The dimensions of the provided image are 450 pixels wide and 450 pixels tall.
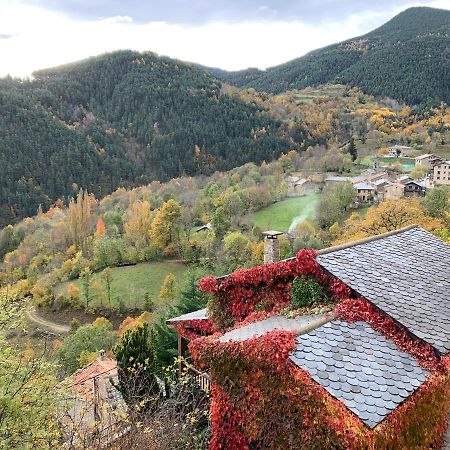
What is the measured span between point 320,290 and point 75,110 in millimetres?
162255

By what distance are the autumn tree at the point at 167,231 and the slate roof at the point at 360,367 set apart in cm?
4833

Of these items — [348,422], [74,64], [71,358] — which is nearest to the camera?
[348,422]

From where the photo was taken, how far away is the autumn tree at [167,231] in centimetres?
5594

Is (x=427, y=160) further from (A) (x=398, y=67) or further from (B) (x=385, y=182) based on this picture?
(A) (x=398, y=67)

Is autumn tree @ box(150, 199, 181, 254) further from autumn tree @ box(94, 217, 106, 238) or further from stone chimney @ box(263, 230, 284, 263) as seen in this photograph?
stone chimney @ box(263, 230, 284, 263)

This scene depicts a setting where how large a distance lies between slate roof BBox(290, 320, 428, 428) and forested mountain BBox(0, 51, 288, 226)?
11242 centimetres

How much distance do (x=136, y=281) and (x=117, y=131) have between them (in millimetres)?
111754

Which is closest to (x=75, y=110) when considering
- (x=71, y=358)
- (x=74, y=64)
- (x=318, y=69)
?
(x=74, y=64)

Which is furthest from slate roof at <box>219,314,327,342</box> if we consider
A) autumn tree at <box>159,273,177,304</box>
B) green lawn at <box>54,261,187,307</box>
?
green lawn at <box>54,261,187,307</box>

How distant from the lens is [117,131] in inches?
6024

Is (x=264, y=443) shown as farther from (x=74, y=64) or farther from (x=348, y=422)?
(x=74, y=64)

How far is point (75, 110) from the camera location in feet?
520

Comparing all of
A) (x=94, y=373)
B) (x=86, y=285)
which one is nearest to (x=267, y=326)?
(x=94, y=373)

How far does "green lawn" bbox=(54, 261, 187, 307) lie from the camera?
47.0 meters
